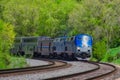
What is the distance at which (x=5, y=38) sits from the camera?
35.7 metres

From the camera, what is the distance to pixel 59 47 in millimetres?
49812

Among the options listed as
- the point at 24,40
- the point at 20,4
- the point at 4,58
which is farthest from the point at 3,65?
the point at 20,4

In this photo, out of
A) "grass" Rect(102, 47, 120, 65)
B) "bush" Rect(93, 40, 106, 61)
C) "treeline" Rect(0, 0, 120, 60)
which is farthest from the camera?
"treeline" Rect(0, 0, 120, 60)

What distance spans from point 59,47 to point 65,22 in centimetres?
3344

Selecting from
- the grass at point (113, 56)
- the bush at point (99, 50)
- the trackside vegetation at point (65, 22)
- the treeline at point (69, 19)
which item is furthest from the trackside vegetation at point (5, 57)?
the treeline at point (69, 19)

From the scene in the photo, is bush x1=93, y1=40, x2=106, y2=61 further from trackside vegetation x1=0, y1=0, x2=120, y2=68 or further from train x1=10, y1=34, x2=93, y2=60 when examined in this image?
train x1=10, y1=34, x2=93, y2=60

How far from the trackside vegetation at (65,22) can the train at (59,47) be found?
9.11 feet

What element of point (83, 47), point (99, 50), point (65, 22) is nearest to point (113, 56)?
point (83, 47)

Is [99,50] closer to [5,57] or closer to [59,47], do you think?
[59,47]

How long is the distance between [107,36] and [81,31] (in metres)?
5.27

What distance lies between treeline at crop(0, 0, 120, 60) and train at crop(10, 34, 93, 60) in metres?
4.89

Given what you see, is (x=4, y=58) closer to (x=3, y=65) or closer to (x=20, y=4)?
(x=3, y=65)

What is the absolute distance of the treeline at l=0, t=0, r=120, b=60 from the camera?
200 ft

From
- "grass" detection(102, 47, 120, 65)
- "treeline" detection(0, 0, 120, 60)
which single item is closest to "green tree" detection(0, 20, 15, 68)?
"grass" detection(102, 47, 120, 65)
